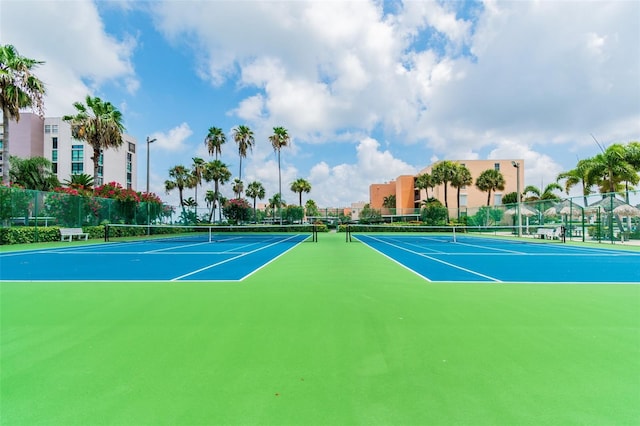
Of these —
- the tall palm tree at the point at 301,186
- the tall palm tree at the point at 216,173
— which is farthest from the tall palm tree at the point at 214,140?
the tall palm tree at the point at 301,186

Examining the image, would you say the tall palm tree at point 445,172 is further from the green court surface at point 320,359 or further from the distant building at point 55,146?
the distant building at point 55,146

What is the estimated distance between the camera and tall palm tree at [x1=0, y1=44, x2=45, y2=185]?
64.0 ft

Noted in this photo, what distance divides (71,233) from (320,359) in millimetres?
23261

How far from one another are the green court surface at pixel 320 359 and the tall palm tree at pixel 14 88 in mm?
20403

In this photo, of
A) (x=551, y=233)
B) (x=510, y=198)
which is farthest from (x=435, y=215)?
(x=510, y=198)

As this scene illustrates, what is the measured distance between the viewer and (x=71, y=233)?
2072 centimetres

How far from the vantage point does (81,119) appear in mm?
26281

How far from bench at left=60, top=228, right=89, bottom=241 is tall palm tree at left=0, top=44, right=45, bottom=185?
388 centimetres

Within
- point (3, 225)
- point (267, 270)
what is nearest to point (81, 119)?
point (3, 225)

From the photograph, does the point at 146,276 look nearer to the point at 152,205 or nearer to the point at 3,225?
the point at 3,225

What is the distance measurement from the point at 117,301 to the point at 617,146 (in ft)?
118

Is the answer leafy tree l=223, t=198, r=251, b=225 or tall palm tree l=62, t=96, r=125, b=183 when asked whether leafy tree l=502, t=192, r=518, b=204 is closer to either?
leafy tree l=223, t=198, r=251, b=225

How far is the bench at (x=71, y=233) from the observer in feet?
67.0

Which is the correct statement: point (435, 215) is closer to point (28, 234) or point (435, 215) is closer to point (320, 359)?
point (28, 234)
